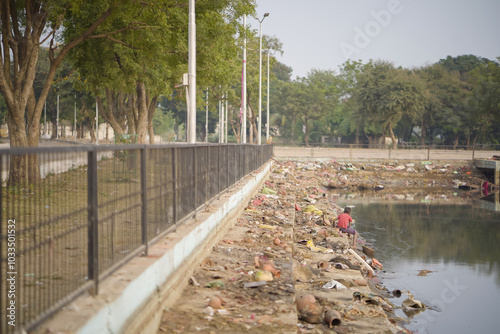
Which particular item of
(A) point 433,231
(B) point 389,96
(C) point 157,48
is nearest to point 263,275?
(C) point 157,48

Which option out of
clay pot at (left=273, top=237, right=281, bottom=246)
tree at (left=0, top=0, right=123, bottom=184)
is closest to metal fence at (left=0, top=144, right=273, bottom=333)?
clay pot at (left=273, top=237, right=281, bottom=246)

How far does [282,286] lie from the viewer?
7.46m

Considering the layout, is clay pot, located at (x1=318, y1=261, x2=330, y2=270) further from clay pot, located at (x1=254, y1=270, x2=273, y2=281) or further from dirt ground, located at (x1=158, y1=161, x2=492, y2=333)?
clay pot, located at (x1=254, y1=270, x2=273, y2=281)

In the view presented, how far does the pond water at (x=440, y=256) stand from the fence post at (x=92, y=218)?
285 inches

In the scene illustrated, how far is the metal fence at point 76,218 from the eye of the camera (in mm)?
3801

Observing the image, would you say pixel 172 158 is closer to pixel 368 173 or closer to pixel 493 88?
pixel 368 173

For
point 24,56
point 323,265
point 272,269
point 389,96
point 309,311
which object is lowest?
point 323,265

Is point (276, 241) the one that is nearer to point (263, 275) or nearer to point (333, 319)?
point (263, 275)

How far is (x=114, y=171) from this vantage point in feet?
18.5

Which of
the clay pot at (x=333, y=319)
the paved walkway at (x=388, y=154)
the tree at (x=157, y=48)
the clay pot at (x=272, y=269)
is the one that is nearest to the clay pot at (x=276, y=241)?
the clay pot at (x=272, y=269)

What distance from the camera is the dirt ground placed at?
6.02 m

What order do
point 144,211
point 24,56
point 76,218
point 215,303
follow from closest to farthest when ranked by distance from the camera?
point 76,218, point 144,211, point 215,303, point 24,56

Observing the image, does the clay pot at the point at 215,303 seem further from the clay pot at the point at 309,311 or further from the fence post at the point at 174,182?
the fence post at the point at 174,182

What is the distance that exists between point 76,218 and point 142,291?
1159 mm
